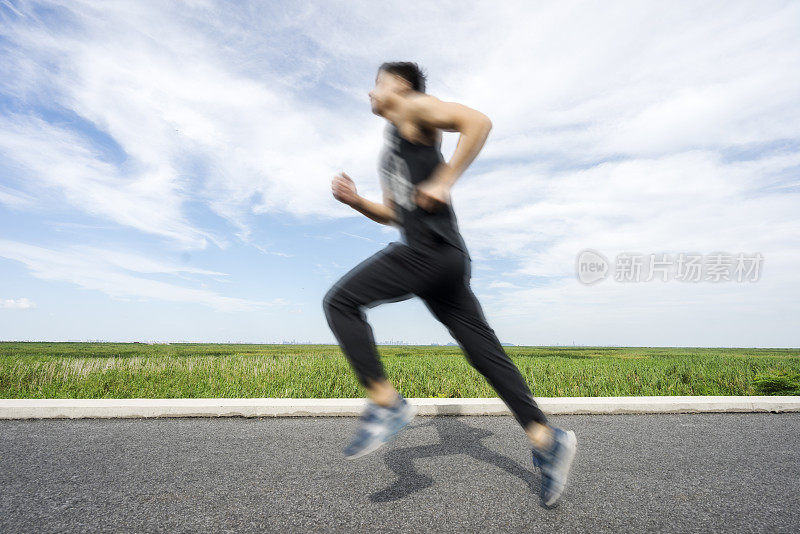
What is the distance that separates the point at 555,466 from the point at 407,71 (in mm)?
1936

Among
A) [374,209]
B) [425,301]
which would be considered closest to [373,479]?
[425,301]

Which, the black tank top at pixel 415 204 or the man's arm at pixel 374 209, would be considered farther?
the man's arm at pixel 374 209

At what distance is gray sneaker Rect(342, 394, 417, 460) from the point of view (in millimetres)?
2074

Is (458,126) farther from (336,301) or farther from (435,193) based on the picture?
(336,301)

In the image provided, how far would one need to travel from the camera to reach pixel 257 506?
87.7 inches

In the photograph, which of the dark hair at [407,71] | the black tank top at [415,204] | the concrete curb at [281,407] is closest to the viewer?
the black tank top at [415,204]

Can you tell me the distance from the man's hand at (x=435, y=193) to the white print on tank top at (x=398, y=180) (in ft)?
0.24

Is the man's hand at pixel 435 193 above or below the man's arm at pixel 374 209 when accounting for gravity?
below

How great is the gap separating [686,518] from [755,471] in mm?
1248

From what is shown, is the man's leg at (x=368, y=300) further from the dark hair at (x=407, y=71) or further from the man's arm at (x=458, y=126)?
the dark hair at (x=407, y=71)

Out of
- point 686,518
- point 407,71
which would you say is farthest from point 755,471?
point 407,71

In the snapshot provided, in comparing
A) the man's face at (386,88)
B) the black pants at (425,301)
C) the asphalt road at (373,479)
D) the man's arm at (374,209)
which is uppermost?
the man's face at (386,88)

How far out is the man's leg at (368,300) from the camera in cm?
208

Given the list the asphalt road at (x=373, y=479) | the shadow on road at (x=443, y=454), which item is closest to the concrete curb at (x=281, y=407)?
the asphalt road at (x=373, y=479)
